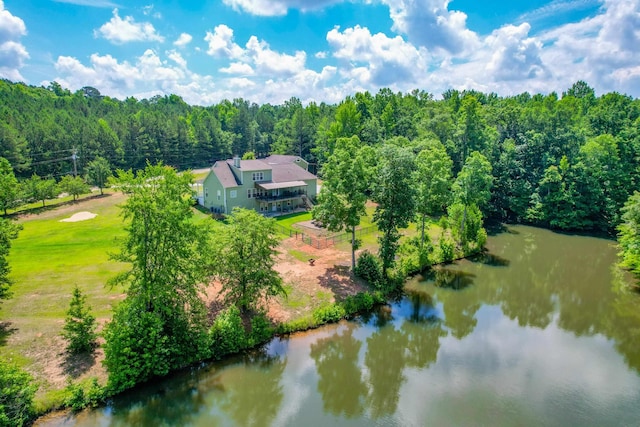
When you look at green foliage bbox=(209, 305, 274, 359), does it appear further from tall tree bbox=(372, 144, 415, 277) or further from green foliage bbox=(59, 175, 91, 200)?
green foliage bbox=(59, 175, 91, 200)

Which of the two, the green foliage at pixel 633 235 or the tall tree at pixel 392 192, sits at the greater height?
the tall tree at pixel 392 192

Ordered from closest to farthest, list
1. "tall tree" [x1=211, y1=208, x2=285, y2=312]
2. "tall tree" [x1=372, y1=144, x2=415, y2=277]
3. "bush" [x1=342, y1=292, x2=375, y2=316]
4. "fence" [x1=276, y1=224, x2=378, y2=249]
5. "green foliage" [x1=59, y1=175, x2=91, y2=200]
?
"tall tree" [x1=211, y1=208, x2=285, y2=312] < "bush" [x1=342, y1=292, x2=375, y2=316] < "tall tree" [x1=372, y1=144, x2=415, y2=277] < "fence" [x1=276, y1=224, x2=378, y2=249] < "green foliage" [x1=59, y1=175, x2=91, y2=200]

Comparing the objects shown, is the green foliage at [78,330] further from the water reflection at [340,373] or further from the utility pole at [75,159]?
the utility pole at [75,159]

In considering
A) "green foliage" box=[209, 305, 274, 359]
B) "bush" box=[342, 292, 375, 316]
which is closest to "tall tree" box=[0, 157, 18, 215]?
"green foliage" box=[209, 305, 274, 359]

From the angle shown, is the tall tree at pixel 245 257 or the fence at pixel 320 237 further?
the fence at pixel 320 237

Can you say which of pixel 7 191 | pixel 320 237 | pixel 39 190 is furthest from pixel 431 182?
pixel 39 190

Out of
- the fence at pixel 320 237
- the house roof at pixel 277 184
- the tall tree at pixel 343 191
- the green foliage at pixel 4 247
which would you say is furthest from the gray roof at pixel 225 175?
the green foliage at pixel 4 247

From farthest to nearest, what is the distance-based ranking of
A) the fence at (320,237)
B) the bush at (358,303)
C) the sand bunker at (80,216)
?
the sand bunker at (80,216) → the fence at (320,237) → the bush at (358,303)
